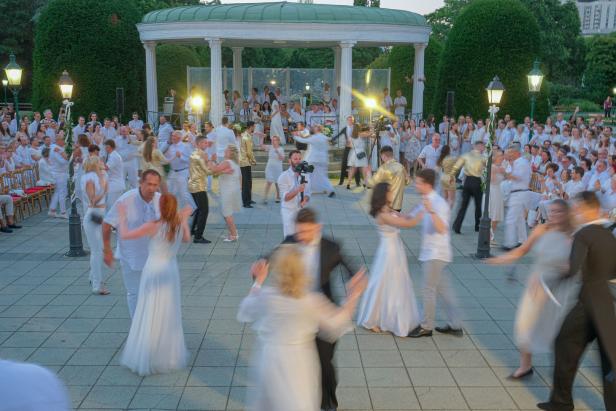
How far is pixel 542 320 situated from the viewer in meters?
6.48

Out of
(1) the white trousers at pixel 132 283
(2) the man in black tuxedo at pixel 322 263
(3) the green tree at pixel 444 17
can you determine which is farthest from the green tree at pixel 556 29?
(2) the man in black tuxedo at pixel 322 263

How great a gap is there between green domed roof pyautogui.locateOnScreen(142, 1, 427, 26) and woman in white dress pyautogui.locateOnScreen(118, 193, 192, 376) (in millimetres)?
17173

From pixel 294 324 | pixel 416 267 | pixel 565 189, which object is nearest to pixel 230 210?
pixel 416 267

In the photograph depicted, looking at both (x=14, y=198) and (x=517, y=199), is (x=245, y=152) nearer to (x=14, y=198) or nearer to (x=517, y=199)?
(x=14, y=198)

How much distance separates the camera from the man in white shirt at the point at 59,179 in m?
15.4

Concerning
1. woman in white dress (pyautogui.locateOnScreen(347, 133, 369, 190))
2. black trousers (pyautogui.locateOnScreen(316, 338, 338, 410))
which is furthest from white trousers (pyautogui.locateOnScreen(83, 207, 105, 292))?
woman in white dress (pyautogui.locateOnScreen(347, 133, 369, 190))

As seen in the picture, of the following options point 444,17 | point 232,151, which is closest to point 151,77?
point 232,151

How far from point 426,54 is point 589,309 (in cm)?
2777

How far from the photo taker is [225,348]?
764 cm

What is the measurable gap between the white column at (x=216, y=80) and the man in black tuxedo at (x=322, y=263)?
17749mm

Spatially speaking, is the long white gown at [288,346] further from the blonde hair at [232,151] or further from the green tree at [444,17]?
the green tree at [444,17]

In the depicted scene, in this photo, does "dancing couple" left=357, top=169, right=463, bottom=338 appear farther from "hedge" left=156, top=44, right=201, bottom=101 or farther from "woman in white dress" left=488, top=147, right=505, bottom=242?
"hedge" left=156, top=44, right=201, bottom=101

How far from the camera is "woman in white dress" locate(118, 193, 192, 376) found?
6652 mm

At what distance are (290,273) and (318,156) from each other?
12.9m
